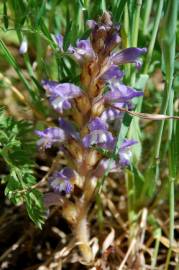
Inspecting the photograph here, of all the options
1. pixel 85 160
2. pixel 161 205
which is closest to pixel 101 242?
pixel 161 205

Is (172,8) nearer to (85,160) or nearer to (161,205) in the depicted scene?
(85,160)

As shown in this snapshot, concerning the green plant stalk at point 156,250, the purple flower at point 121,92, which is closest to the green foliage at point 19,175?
the purple flower at point 121,92

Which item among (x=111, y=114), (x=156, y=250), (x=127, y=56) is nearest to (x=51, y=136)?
(x=111, y=114)

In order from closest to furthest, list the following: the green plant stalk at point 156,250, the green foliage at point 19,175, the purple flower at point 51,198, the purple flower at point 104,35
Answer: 1. the purple flower at point 104,35
2. the green foliage at point 19,175
3. the purple flower at point 51,198
4. the green plant stalk at point 156,250

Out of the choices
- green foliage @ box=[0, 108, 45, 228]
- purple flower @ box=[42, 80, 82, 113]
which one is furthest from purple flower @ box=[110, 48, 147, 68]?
green foliage @ box=[0, 108, 45, 228]

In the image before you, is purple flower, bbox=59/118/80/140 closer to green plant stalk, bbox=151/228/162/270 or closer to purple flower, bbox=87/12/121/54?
purple flower, bbox=87/12/121/54

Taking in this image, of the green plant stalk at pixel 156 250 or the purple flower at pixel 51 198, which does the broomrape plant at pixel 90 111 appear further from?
the green plant stalk at pixel 156 250

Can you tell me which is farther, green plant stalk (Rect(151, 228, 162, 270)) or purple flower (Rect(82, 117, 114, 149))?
green plant stalk (Rect(151, 228, 162, 270))
